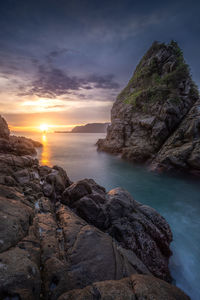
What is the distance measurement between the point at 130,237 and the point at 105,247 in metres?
2.26

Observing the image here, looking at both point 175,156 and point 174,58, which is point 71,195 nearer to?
point 175,156

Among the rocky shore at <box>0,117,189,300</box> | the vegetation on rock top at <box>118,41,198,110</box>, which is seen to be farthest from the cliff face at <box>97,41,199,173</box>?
the rocky shore at <box>0,117,189,300</box>

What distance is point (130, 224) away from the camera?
22.1ft

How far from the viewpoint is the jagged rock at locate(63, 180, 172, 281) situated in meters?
6.10

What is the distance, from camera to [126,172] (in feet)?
75.7

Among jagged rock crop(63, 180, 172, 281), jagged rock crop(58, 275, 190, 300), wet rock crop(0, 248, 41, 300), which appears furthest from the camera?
jagged rock crop(63, 180, 172, 281)

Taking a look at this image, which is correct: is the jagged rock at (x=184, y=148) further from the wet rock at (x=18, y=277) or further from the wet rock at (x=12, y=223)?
the wet rock at (x=18, y=277)

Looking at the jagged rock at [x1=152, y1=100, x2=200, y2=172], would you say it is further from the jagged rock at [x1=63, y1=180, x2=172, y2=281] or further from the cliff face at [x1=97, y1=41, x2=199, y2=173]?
the jagged rock at [x1=63, y1=180, x2=172, y2=281]

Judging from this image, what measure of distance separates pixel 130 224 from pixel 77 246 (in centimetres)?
328

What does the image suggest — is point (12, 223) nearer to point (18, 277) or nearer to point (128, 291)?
point (18, 277)

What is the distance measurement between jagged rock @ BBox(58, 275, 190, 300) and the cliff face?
765 inches

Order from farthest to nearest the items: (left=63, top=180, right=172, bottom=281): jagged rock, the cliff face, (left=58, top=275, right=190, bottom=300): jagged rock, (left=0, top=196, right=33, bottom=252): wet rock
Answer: the cliff face < (left=63, top=180, right=172, bottom=281): jagged rock < (left=0, top=196, right=33, bottom=252): wet rock < (left=58, top=275, right=190, bottom=300): jagged rock

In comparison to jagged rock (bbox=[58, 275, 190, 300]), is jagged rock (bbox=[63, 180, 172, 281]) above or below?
below

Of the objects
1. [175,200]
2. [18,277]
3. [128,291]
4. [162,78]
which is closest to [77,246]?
[128,291]
